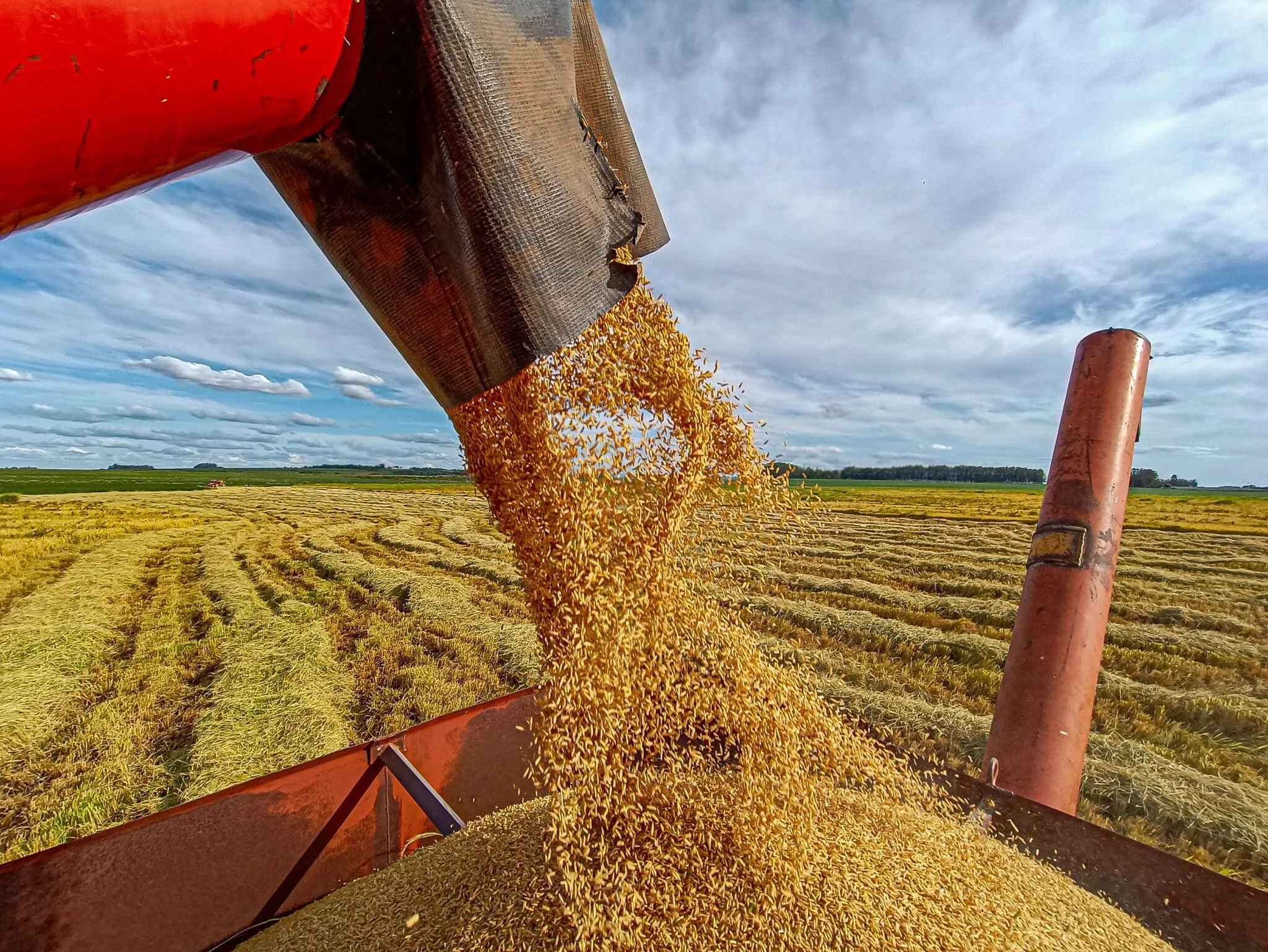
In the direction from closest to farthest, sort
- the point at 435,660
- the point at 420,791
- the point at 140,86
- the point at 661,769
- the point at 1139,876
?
the point at 140,86
the point at 1139,876
the point at 661,769
the point at 420,791
the point at 435,660

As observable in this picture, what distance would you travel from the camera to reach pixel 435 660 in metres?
5.80

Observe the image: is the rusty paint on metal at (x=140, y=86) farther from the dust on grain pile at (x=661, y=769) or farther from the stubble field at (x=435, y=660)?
the stubble field at (x=435, y=660)

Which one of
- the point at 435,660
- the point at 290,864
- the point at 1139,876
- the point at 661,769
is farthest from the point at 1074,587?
the point at 435,660

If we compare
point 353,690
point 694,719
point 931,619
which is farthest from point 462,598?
point 694,719

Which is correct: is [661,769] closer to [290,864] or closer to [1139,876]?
[290,864]

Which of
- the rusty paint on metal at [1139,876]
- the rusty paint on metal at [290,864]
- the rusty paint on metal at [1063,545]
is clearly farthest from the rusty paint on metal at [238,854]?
the rusty paint on metal at [1063,545]

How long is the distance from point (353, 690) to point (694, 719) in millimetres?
4304

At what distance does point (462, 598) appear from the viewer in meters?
7.99

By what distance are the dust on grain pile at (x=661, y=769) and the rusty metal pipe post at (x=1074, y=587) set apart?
14.0 inches

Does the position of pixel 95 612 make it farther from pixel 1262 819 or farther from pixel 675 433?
pixel 1262 819

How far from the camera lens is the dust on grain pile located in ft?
5.12

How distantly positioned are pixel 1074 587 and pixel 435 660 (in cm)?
530

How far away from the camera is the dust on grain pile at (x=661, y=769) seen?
5.12ft

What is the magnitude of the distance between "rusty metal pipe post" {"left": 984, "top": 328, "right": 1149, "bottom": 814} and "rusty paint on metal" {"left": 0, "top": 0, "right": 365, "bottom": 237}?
7.73 ft
